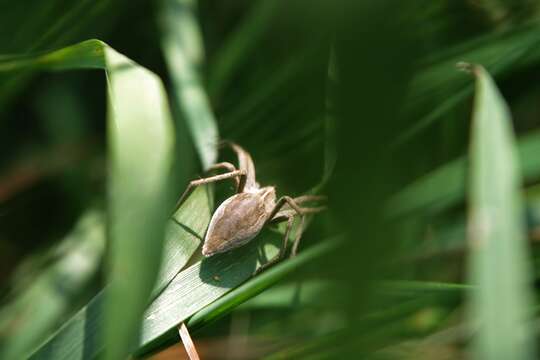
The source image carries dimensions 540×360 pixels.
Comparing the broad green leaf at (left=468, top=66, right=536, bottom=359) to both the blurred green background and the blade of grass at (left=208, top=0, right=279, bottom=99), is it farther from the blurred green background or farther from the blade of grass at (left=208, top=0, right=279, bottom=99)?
the blade of grass at (left=208, top=0, right=279, bottom=99)

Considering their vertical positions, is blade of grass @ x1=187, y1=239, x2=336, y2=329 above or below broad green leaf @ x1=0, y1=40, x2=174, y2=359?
below

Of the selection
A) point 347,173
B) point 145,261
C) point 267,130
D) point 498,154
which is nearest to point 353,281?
point 347,173

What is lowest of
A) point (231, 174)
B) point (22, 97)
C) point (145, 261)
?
point (145, 261)

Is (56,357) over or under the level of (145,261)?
under

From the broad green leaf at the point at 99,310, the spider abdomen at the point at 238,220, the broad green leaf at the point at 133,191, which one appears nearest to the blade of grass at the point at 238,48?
the spider abdomen at the point at 238,220

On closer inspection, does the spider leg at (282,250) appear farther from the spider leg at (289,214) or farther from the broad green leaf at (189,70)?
the broad green leaf at (189,70)

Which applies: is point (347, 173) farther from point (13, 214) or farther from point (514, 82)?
point (13, 214)

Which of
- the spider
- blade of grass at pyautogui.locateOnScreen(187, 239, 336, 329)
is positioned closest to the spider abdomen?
the spider

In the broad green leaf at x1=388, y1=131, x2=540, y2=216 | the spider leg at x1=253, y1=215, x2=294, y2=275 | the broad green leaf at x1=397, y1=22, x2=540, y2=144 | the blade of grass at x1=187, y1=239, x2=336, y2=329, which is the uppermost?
the broad green leaf at x1=397, y1=22, x2=540, y2=144

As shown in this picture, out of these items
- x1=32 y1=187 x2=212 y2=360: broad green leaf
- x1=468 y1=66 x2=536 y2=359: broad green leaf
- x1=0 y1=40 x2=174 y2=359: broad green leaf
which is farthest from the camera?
x1=32 y1=187 x2=212 y2=360: broad green leaf
